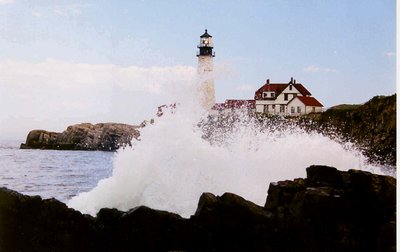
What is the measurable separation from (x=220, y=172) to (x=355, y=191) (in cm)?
457

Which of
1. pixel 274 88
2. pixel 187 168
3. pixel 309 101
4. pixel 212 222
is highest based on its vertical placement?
pixel 274 88

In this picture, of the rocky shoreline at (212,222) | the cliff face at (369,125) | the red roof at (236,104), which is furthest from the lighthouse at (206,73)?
the rocky shoreline at (212,222)

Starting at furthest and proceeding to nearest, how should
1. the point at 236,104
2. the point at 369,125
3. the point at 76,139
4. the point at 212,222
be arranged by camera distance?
the point at 76,139 < the point at 236,104 < the point at 369,125 < the point at 212,222

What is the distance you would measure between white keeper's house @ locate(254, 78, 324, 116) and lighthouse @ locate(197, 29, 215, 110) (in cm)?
758

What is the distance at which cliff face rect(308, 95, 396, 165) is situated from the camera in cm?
2054

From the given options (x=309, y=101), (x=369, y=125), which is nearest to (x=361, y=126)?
(x=369, y=125)

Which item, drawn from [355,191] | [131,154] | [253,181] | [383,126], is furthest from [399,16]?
[383,126]

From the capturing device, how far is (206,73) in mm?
32219

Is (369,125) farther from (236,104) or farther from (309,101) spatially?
(236,104)

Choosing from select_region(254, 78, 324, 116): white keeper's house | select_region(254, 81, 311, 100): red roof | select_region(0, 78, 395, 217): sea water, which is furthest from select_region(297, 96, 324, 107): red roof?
select_region(0, 78, 395, 217): sea water

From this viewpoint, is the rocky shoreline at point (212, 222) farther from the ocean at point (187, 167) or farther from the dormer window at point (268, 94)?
the dormer window at point (268, 94)

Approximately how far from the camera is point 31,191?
45.2 feet

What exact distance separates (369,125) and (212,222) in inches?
886

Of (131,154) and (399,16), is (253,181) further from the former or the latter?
(399,16)
